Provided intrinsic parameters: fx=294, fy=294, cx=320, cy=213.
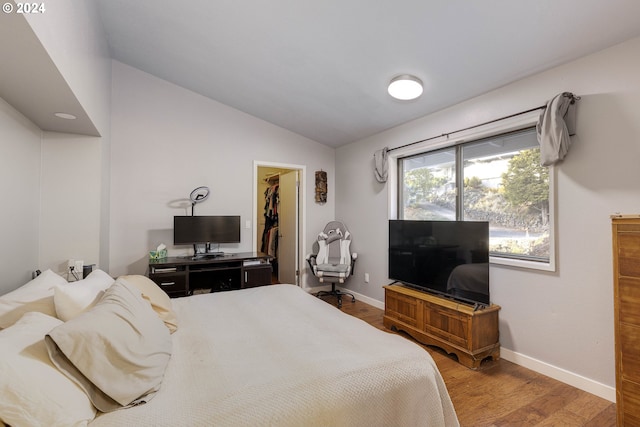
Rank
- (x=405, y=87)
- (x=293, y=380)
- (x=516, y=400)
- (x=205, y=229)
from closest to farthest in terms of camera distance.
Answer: (x=293, y=380)
(x=516, y=400)
(x=405, y=87)
(x=205, y=229)

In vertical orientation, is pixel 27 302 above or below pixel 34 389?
above

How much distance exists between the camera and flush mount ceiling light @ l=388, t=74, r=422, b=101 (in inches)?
105

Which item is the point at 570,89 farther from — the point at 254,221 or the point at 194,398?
the point at 254,221

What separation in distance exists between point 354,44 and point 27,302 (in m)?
2.67

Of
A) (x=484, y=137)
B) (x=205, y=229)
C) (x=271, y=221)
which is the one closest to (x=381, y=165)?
(x=484, y=137)

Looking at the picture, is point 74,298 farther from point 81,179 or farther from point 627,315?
point 627,315

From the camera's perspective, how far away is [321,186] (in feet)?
15.7

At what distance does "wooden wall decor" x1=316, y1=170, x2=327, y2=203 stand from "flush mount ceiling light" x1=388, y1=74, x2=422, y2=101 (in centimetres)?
213

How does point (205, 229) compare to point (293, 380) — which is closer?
point (293, 380)

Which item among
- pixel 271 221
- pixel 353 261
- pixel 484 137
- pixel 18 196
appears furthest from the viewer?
pixel 271 221

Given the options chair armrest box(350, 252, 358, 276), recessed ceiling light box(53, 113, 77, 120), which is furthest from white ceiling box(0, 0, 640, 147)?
chair armrest box(350, 252, 358, 276)

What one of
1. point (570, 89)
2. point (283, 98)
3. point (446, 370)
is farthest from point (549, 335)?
point (283, 98)

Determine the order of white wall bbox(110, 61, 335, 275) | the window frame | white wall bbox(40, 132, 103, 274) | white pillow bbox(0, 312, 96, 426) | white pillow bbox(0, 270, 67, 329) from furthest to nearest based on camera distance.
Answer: white wall bbox(110, 61, 335, 275) < white wall bbox(40, 132, 103, 274) < the window frame < white pillow bbox(0, 270, 67, 329) < white pillow bbox(0, 312, 96, 426)

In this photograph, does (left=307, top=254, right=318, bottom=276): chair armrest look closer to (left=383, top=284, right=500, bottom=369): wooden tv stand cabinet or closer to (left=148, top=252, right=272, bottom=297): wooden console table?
(left=148, top=252, right=272, bottom=297): wooden console table
